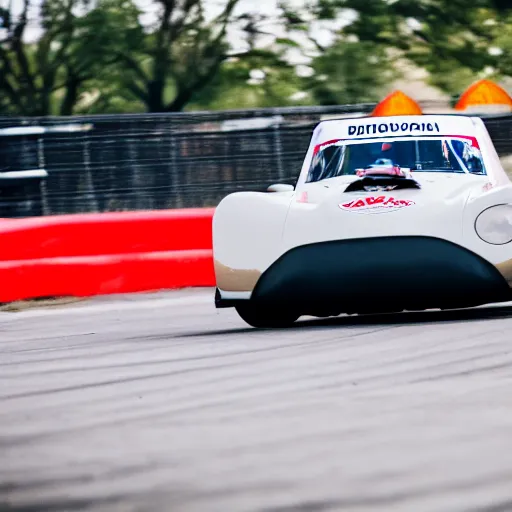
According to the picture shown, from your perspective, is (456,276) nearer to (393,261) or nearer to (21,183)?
(393,261)

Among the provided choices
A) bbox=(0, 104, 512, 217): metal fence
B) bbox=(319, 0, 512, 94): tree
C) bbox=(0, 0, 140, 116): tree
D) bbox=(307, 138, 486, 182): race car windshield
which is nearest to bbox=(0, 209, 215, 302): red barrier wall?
bbox=(0, 104, 512, 217): metal fence

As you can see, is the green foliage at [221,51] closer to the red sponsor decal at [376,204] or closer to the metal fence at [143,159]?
the metal fence at [143,159]

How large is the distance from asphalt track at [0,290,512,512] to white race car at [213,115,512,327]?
0.66 ft

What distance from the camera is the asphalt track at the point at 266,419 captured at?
161 inches

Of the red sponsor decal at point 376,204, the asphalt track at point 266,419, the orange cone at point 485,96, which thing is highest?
the asphalt track at point 266,419

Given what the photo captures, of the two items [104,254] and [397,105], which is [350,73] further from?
[104,254]

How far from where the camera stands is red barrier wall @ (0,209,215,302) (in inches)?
484

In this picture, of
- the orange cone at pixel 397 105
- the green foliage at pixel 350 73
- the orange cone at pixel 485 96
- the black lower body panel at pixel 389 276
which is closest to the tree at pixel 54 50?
the green foliage at pixel 350 73

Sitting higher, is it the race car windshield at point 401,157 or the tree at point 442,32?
the race car windshield at point 401,157

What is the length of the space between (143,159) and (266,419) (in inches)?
392

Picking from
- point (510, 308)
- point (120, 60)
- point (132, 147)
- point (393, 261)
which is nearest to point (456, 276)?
point (393, 261)

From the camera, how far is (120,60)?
27969 mm

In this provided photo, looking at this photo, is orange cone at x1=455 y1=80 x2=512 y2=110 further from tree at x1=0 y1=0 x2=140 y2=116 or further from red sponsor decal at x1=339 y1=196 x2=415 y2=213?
tree at x1=0 y1=0 x2=140 y2=116

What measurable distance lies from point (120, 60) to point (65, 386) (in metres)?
21.9
